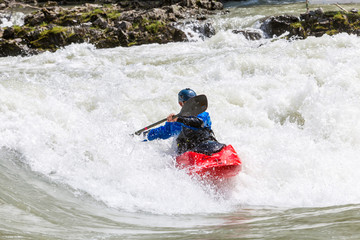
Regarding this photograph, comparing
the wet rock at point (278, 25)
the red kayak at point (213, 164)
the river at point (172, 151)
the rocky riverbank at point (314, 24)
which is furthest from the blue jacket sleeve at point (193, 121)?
the wet rock at point (278, 25)

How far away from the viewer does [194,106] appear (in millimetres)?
4430

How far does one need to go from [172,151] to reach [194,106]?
30.9 inches

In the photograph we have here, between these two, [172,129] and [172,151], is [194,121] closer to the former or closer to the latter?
[172,129]

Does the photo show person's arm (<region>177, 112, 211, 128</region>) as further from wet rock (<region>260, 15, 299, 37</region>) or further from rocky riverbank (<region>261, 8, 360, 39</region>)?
wet rock (<region>260, 15, 299, 37</region>)

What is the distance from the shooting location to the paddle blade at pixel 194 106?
441cm

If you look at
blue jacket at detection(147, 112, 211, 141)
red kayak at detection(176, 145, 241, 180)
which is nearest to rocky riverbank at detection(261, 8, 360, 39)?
blue jacket at detection(147, 112, 211, 141)

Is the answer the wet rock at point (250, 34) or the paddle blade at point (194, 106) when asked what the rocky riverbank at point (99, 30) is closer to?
the wet rock at point (250, 34)

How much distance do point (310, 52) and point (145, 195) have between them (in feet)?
21.4

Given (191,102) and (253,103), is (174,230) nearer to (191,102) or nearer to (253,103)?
(191,102)

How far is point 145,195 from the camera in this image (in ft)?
12.4

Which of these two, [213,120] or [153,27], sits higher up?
[213,120]

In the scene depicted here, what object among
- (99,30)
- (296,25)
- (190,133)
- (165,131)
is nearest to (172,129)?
(165,131)

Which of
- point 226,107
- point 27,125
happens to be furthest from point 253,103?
point 27,125

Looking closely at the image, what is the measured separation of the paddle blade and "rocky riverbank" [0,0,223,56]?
35.5 feet
